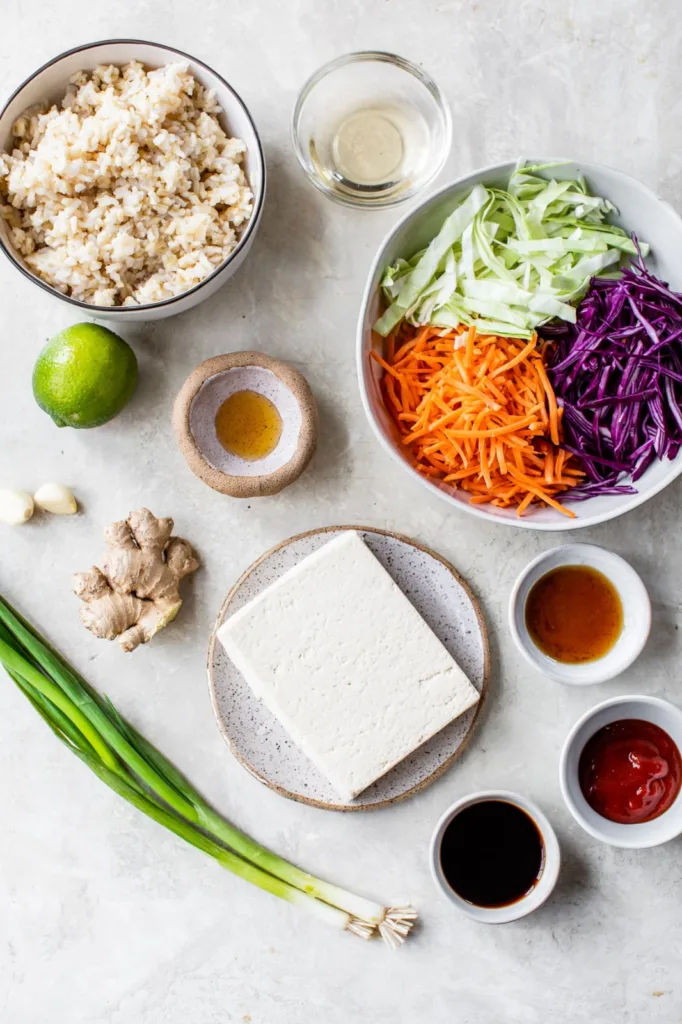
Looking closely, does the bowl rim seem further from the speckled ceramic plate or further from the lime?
the speckled ceramic plate

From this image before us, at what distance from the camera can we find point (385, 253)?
1789mm

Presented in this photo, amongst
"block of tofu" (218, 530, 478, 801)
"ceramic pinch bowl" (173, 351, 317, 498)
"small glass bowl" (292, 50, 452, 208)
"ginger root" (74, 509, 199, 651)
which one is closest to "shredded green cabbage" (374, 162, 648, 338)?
"small glass bowl" (292, 50, 452, 208)

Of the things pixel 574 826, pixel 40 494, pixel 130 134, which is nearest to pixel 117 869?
pixel 40 494

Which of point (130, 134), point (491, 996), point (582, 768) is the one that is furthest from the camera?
point (491, 996)

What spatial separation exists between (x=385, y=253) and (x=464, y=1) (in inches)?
29.2

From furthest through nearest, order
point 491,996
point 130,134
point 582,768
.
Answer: point 491,996
point 582,768
point 130,134

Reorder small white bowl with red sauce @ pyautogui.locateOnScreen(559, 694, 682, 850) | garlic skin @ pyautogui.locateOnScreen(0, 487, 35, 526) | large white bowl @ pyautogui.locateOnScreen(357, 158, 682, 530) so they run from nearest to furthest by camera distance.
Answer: large white bowl @ pyautogui.locateOnScreen(357, 158, 682, 530), small white bowl with red sauce @ pyautogui.locateOnScreen(559, 694, 682, 850), garlic skin @ pyautogui.locateOnScreen(0, 487, 35, 526)

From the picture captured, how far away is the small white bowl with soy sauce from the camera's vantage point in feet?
6.51

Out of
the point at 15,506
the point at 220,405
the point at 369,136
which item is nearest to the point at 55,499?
the point at 15,506

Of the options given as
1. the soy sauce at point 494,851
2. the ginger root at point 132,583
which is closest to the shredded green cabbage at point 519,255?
the ginger root at point 132,583

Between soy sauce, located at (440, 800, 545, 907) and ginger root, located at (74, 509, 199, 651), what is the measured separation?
34.2 inches

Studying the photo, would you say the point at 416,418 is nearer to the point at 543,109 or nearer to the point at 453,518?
the point at 453,518

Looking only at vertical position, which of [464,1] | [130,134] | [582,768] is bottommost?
[582,768]

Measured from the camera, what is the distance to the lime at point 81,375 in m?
Result: 1.84
